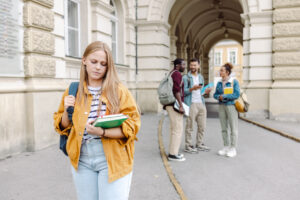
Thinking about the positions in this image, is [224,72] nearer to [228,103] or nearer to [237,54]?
[228,103]

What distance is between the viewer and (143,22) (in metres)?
11.5

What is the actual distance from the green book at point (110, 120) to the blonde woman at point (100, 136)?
0.25 ft

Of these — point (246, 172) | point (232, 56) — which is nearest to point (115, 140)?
point (246, 172)

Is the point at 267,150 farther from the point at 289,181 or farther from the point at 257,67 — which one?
the point at 257,67

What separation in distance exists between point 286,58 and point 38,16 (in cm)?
836

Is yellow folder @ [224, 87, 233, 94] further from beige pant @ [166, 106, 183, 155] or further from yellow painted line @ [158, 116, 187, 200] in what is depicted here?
yellow painted line @ [158, 116, 187, 200]

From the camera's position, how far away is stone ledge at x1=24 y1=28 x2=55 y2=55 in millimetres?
5355

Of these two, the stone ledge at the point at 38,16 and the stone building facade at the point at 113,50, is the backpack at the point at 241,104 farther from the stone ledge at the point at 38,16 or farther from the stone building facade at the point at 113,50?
the stone ledge at the point at 38,16

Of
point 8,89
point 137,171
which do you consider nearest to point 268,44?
point 137,171

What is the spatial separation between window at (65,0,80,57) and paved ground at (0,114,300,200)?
368cm

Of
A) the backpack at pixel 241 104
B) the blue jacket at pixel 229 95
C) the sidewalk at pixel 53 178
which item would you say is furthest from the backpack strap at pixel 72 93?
the backpack at pixel 241 104

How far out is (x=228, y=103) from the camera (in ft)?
17.2

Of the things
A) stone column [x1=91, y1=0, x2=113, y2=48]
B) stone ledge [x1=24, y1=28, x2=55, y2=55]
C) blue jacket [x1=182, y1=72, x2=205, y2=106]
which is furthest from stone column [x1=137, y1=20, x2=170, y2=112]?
blue jacket [x1=182, y1=72, x2=205, y2=106]

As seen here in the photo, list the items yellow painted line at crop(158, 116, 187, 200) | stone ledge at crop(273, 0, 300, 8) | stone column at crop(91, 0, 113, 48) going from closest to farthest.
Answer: yellow painted line at crop(158, 116, 187, 200) → stone column at crop(91, 0, 113, 48) → stone ledge at crop(273, 0, 300, 8)
